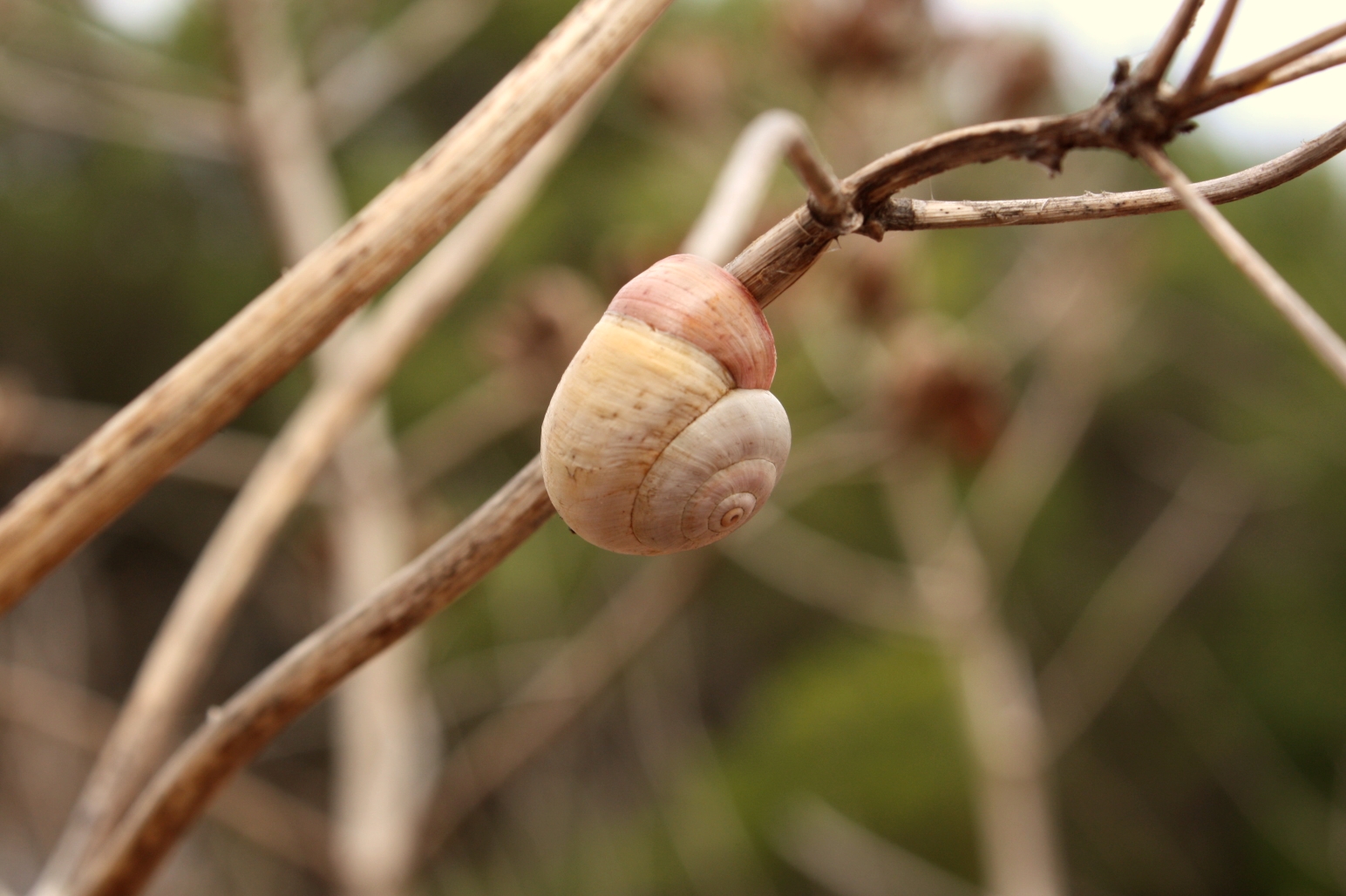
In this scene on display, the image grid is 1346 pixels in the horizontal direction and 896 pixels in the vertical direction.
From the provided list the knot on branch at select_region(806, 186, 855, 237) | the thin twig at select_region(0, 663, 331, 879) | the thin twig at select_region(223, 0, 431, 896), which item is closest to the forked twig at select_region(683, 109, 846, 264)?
the knot on branch at select_region(806, 186, 855, 237)

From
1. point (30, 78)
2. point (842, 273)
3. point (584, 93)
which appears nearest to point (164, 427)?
point (584, 93)

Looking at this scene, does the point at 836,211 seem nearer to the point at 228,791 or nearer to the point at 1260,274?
the point at 1260,274

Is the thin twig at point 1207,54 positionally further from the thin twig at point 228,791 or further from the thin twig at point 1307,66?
the thin twig at point 228,791

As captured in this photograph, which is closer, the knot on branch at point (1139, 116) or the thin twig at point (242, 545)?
the knot on branch at point (1139, 116)

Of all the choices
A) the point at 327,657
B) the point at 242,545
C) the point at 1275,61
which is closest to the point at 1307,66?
the point at 1275,61

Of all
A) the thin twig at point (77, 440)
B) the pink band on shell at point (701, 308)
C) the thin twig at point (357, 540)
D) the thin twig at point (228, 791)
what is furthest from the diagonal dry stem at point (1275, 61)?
the thin twig at point (228, 791)

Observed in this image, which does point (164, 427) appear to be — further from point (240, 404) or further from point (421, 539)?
point (421, 539)

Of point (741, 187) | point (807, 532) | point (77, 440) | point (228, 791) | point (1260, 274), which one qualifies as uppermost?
point (77, 440)
